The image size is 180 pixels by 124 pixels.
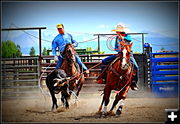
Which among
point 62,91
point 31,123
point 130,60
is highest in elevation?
point 130,60

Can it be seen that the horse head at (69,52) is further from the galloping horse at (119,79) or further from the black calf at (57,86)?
the galloping horse at (119,79)

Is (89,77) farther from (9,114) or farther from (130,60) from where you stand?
(9,114)

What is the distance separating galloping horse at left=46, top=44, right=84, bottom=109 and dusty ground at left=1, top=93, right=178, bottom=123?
23cm

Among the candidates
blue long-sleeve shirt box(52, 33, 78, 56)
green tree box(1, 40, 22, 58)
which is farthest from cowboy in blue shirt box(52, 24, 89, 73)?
green tree box(1, 40, 22, 58)

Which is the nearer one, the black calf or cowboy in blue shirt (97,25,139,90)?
cowboy in blue shirt (97,25,139,90)

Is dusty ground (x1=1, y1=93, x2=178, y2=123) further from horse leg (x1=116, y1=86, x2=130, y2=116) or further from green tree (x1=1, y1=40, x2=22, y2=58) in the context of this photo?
green tree (x1=1, y1=40, x2=22, y2=58)

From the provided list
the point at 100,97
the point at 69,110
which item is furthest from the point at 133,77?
the point at 69,110

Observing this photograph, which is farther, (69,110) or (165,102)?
(165,102)

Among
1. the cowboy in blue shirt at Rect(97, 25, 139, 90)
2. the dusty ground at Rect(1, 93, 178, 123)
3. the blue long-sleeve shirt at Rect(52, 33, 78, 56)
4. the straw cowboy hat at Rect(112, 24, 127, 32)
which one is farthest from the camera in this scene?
the blue long-sleeve shirt at Rect(52, 33, 78, 56)

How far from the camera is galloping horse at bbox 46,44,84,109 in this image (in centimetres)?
786

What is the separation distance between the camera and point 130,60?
752 centimetres

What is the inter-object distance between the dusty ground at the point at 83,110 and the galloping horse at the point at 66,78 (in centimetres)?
23

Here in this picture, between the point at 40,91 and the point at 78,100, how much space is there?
131 cm

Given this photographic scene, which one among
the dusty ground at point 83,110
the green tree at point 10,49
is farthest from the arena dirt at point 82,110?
the green tree at point 10,49
